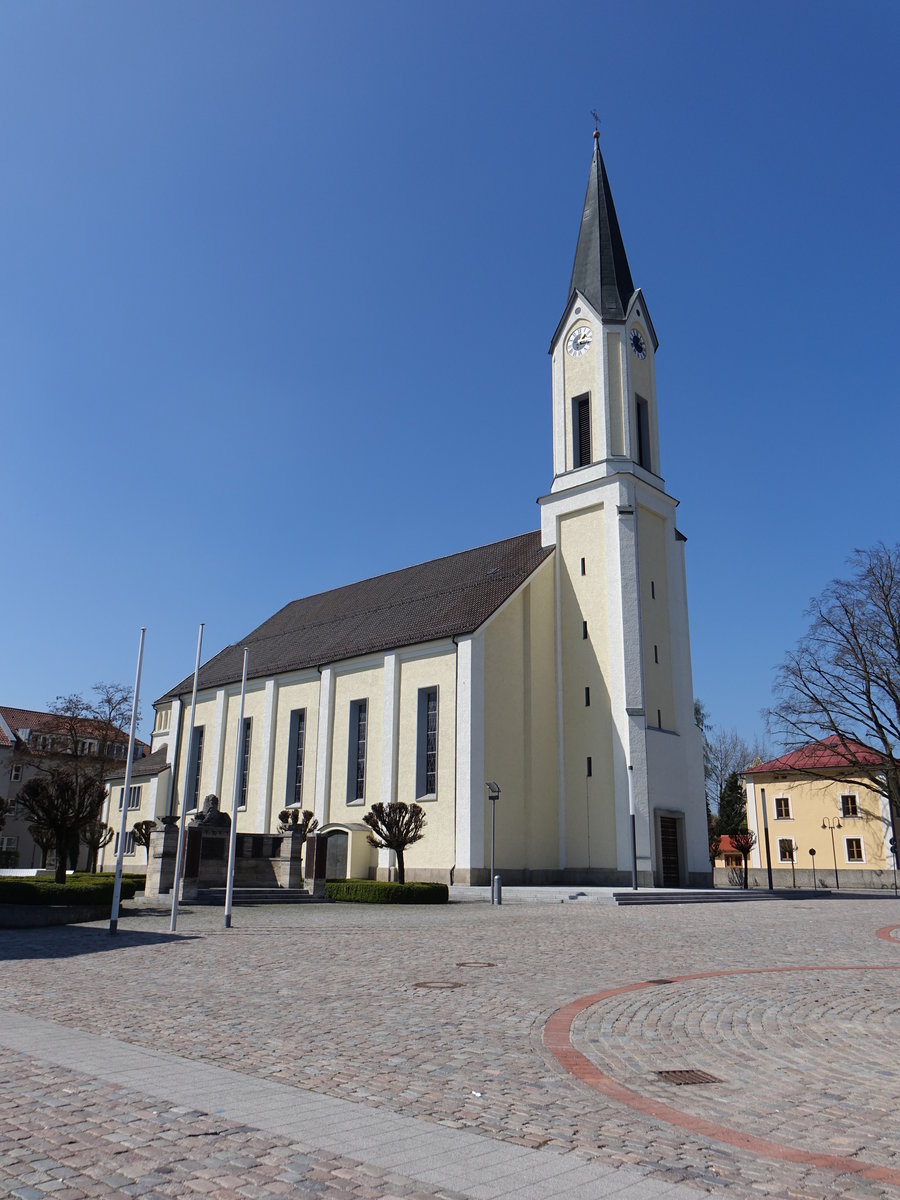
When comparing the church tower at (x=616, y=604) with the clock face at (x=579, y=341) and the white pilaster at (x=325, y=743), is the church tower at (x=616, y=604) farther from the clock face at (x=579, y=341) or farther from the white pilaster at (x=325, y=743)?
the white pilaster at (x=325, y=743)

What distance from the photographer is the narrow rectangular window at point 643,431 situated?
132 feet

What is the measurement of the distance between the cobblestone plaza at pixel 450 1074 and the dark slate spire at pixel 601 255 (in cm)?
3263

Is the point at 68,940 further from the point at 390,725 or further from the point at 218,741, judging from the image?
the point at 218,741

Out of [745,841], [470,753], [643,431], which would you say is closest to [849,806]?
[745,841]

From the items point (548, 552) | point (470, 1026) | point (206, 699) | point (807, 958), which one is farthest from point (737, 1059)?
point (206, 699)

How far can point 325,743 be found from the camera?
40.8 m

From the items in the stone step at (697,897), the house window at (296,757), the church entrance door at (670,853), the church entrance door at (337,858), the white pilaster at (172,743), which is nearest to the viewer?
the stone step at (697,897)

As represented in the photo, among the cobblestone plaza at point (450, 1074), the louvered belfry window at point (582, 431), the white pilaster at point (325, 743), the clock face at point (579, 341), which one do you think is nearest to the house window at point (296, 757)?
the white pilaster at point (325, 743)

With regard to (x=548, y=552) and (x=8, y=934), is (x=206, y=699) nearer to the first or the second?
(x=548, y=552)

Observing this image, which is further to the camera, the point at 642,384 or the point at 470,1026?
the point at 642,384

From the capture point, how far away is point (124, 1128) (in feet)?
17.3

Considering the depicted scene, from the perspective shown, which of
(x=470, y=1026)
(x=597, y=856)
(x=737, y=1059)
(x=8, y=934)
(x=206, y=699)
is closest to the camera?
(x=737, y=1059)

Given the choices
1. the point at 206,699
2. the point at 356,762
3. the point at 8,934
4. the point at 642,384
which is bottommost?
the point at 8,934

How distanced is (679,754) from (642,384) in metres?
16.2
